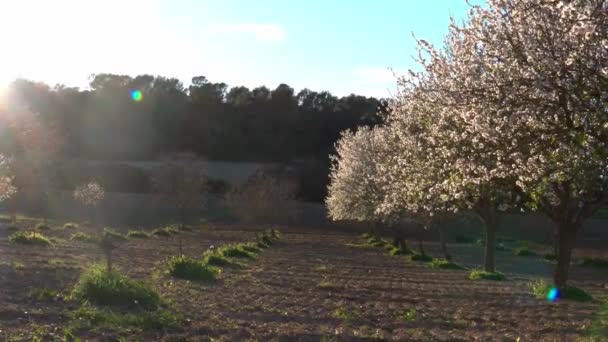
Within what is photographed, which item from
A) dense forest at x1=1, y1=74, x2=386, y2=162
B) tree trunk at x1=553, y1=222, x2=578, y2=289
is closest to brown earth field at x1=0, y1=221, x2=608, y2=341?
tree trunk at x1=553, y1=222, x2=578, y2=289

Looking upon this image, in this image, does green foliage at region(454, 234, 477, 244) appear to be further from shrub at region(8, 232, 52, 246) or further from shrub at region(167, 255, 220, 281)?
shrub at region(167, 255, 220, 281)

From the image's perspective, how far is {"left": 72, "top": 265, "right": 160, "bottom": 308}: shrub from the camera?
11.4m

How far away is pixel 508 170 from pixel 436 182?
3.63 m

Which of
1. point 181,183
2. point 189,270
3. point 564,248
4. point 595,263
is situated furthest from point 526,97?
point 181,183

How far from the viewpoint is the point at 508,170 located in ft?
38.7

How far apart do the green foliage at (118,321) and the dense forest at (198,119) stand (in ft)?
246

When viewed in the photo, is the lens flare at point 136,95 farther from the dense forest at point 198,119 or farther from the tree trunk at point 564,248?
the tree trunk at point 564,248

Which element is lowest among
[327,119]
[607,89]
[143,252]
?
[143,252]

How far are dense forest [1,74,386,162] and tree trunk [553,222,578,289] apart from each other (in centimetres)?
6743

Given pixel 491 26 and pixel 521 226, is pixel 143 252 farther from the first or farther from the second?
pixel 521 226

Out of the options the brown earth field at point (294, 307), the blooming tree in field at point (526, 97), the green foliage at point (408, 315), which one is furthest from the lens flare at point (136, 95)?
the green foliage at point (408, 315)

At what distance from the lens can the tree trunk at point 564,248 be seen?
16.7 m

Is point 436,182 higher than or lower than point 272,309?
higher

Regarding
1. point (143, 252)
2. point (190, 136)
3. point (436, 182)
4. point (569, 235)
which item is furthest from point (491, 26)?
point (190, 136)
